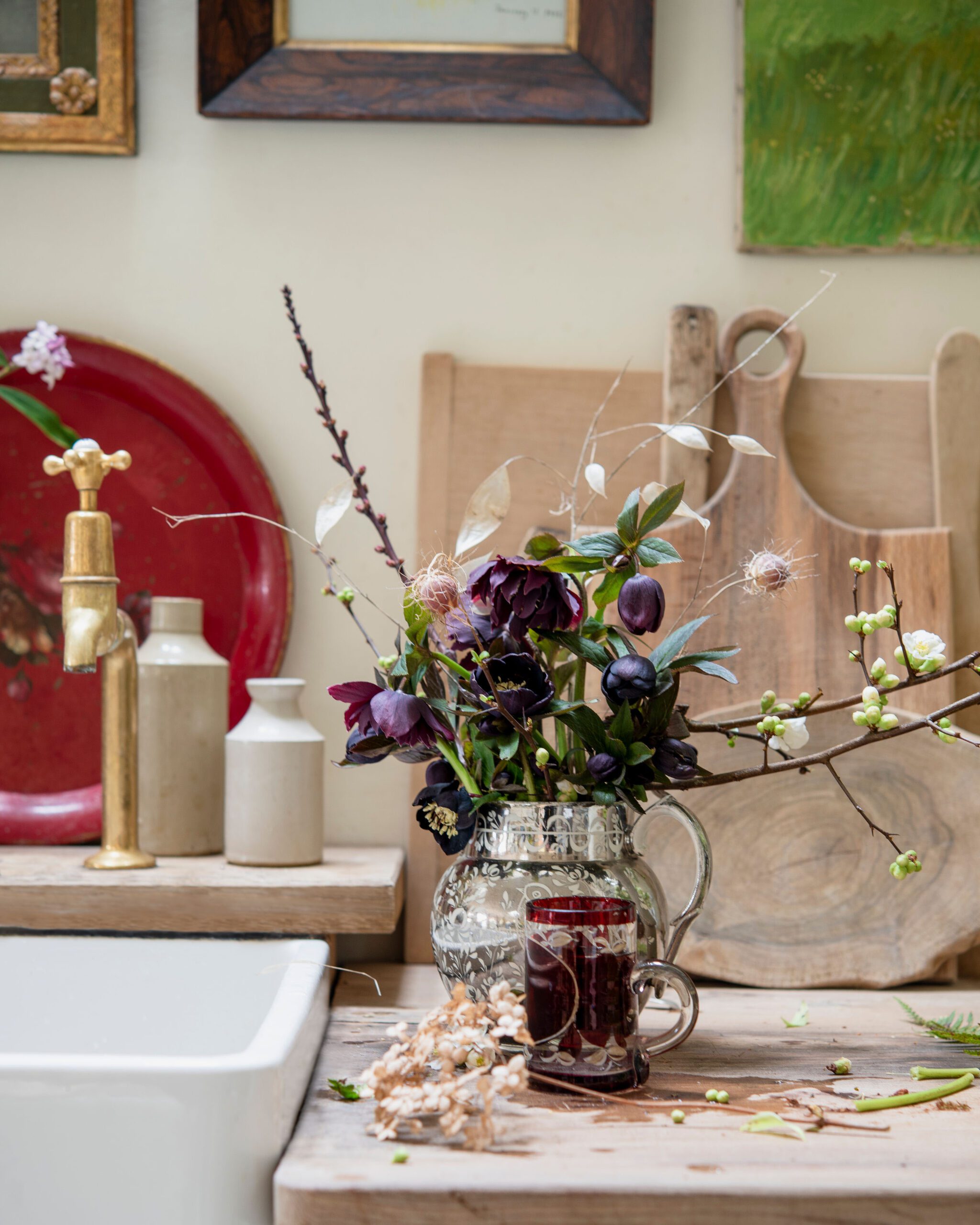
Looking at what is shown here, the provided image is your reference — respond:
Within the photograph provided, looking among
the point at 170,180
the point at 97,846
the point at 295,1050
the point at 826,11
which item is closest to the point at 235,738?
the point at 97,846

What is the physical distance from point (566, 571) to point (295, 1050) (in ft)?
1.17

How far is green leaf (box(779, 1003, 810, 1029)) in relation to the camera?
36.7 inches

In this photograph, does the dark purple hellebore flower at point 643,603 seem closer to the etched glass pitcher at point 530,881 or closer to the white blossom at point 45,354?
the etched glass pitcher at point 530,881

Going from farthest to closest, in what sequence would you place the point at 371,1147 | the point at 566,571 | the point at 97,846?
the point at 97,846 → the point at 566,571 → the point at 371,1147

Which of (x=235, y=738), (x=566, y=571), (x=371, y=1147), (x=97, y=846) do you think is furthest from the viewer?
(x=97, y=846)

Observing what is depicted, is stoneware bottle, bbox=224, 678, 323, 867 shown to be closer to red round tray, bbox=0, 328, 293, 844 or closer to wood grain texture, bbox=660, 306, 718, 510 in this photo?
red round tray, bbox=0, 328, 293, 844

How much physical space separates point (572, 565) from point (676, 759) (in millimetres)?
155

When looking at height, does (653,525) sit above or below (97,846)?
above

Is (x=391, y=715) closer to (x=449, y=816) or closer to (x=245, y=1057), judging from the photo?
(x=449, y=816)

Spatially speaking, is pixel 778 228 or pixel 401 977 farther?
pixel 778 228

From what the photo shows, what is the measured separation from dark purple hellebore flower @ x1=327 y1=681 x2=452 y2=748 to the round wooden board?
1.30 ft

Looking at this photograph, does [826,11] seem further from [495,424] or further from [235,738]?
[235,738]

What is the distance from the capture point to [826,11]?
1.20m

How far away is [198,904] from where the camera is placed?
958 millimetres
